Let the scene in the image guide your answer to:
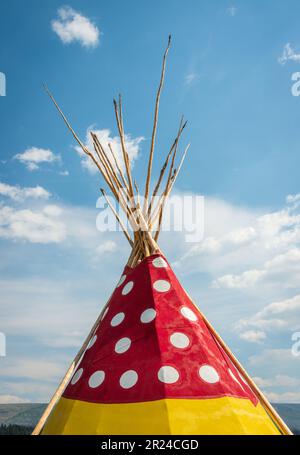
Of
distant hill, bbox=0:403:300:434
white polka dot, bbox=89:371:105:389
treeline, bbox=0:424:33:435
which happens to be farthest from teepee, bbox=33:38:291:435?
treeline, bbox=0:424:33:435

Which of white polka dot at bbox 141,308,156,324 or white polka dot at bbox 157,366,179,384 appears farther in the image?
white polka dot at bbox 141,308,156,324

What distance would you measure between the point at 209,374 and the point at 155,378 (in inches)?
12.0

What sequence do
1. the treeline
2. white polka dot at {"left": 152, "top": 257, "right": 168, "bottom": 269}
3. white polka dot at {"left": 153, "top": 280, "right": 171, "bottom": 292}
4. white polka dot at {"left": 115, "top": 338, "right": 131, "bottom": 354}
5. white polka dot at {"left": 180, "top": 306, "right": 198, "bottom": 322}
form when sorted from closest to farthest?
white polka dot at {"left": 115, "top": 338, "right": 131, "bottom": 354} < white polka dot at {"left": 180, "top": 306, "right": 198, "bottom": 322} < white polka dot at {"left": 153, "top": 280, "right": 171, "bottom": 292} < white polka dot at {"left": 152, "top": 257, "right": 168, "bottom": 269} < the treeline

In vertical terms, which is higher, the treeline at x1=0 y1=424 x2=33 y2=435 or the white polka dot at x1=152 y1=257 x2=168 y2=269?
the white polka dot at x1=152 y1=257 x2=168 y2=269

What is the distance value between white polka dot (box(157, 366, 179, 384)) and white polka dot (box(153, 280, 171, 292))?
1.84 feet

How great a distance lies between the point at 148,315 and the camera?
7.96 feet

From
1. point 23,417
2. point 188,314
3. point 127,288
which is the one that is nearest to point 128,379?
point 188,314

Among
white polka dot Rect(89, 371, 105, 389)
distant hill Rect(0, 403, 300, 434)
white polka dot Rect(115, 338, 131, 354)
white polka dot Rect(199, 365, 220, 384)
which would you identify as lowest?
distant hill Rect(0, 403, 300, 434)

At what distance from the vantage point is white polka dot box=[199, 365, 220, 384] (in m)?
2.14

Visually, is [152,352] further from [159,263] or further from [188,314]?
[159,263]

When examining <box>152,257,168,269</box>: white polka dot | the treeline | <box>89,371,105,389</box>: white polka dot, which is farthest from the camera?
the treeline

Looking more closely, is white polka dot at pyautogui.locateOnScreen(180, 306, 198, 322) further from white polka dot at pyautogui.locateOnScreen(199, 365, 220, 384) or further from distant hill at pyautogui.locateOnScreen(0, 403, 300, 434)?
distant hill at pyautogui.locateOnScreen(0, 403, 300, 434)
